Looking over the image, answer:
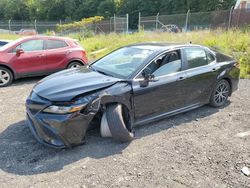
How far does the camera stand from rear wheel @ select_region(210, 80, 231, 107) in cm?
570

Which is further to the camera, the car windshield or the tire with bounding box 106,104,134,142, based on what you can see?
the car windshield

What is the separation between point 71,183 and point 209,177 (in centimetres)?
182

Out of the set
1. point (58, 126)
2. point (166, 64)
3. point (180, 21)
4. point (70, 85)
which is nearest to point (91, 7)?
point (180, 21)

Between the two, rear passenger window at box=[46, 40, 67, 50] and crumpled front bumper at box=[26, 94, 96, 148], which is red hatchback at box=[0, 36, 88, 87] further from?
crumpled front bumper at box=[26, 94, 96, 148]

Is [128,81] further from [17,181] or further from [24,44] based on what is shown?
[24,44]

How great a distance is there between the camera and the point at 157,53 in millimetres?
4730

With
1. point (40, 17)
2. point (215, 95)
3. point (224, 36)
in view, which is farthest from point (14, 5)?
point (215, 95)

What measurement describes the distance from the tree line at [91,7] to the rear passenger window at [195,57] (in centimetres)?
4395

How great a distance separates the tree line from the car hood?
45.7 metres

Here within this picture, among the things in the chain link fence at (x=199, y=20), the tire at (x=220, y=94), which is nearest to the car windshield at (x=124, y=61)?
the tire at (x=220, y=94)

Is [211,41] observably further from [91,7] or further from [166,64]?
[91,7]

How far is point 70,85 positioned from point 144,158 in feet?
5.37

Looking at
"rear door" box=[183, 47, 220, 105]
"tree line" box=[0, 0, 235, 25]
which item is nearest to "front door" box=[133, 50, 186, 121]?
"rear door" box=[183, 47, 220, 105]

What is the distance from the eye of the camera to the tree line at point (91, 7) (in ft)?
158
